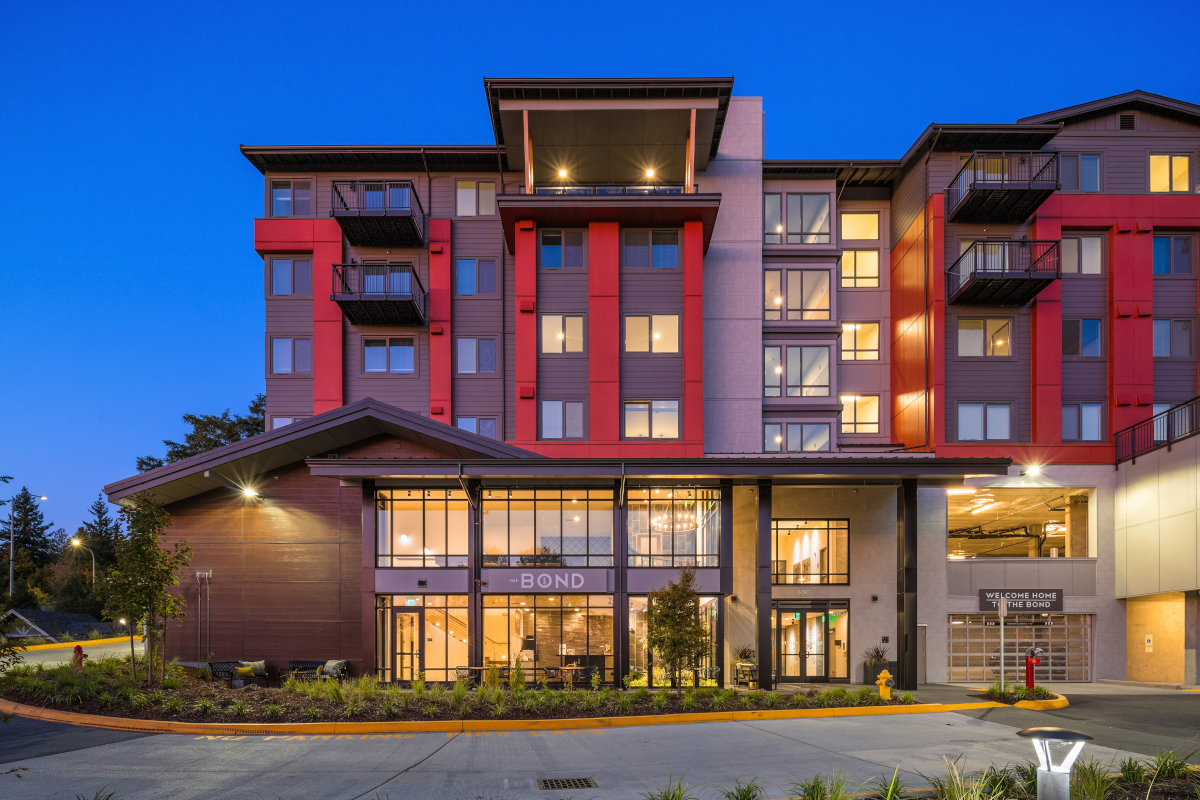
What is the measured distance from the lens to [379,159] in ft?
95.7

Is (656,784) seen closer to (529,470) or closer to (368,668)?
(529,470)

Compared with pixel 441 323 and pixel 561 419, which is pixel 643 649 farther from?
pixel 441 323

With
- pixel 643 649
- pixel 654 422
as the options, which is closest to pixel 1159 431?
pixel 654 422

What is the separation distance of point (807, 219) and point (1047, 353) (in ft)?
34.3

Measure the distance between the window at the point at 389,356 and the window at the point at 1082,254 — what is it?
25.9 metres

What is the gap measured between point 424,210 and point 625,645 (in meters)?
18.9

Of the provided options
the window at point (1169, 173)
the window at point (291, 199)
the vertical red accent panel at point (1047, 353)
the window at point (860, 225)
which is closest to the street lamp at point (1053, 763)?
the vertical red accent panel at point (1047, 353)

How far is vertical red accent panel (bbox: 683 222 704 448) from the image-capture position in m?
27.0

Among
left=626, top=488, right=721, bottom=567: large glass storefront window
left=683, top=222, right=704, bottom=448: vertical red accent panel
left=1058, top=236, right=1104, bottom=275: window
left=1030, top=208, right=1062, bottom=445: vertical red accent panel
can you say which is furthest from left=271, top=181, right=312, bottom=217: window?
left=1058, top=236, right=1104, bottom=275: window

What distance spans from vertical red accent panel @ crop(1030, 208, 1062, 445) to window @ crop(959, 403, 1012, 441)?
100 centimetres

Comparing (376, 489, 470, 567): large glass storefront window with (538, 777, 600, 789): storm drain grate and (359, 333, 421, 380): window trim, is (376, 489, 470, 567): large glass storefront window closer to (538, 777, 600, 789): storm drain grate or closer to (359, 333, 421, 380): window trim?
(359, 333, 421, 380): window trim

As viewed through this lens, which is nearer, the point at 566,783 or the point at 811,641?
the point at 566,783

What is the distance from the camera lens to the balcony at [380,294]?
27.3m

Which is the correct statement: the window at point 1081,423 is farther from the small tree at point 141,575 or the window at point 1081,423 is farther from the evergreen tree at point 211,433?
the evergreen tree at point 211,433
